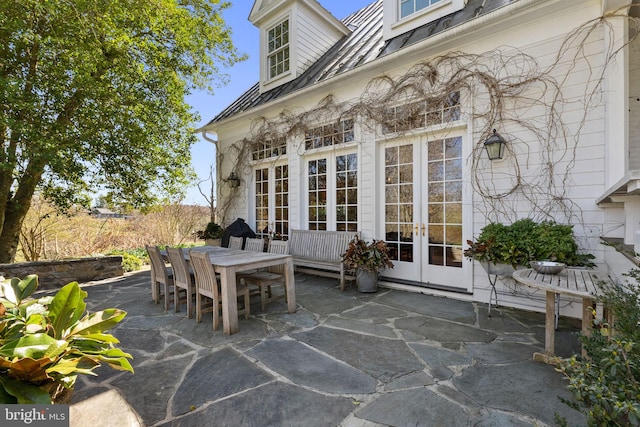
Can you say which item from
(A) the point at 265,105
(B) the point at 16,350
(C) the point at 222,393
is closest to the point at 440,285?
(C) the point at 222,393

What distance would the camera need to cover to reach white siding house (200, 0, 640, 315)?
324 cm

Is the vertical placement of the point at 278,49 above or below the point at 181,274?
above

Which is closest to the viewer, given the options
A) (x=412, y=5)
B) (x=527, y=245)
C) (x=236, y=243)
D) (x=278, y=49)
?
(x=527, y=245)

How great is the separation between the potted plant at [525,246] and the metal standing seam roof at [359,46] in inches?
105

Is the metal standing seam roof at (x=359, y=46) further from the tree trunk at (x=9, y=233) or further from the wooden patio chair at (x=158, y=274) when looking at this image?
the tree trunk at (x=9, y=233)

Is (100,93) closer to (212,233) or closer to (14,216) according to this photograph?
(14,216)

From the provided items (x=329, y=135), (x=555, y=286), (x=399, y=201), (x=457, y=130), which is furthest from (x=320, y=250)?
(x=555, y=286)

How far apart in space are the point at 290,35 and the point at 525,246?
20.6ft

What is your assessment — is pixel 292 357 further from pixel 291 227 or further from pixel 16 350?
pixel 291 227

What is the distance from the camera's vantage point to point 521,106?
369 cm

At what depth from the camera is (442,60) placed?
4246 mm

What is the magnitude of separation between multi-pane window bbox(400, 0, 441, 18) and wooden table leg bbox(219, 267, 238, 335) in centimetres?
502

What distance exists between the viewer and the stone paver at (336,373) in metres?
1.83

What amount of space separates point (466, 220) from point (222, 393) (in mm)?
3528
